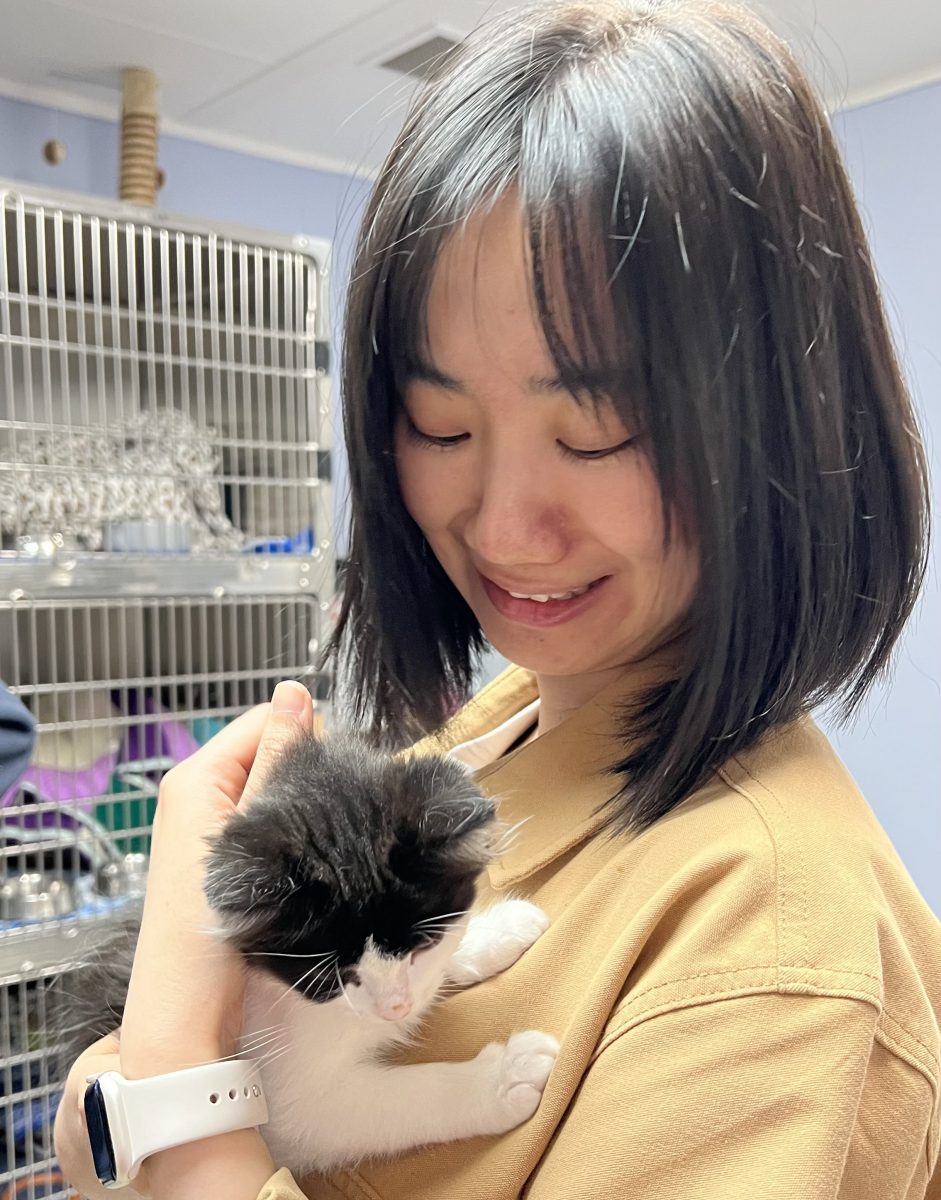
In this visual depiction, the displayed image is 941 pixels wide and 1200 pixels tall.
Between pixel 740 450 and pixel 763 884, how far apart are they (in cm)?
24

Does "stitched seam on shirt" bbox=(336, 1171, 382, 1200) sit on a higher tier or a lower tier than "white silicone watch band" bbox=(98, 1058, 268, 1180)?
lower

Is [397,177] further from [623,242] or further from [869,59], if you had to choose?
[869,59]

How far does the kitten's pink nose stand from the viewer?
2.17 ft

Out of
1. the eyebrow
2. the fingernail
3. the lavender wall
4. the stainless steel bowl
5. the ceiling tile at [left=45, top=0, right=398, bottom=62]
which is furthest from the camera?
the lavender wall

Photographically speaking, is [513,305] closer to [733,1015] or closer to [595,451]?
[595,451]

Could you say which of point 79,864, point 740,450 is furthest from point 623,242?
point 79,864

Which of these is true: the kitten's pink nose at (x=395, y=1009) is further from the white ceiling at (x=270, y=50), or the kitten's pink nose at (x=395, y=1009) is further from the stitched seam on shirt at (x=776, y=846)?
the white ceiling at (x=270, y=50)

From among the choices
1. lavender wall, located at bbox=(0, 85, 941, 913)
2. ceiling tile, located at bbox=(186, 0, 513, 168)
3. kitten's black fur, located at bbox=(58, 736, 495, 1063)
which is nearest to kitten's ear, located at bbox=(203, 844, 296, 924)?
kitten's black fur, located at bbox=(58, 736, 495, 1063)

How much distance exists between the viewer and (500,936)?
67cm

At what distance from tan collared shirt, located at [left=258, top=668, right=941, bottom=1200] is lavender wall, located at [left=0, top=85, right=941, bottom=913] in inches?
70.9

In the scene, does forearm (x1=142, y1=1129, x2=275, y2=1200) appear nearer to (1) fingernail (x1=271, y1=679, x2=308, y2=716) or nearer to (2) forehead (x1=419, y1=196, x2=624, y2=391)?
(1) fingernail (x1=271, y1=679, x2=308, y2=716)

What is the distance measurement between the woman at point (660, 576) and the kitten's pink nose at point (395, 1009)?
0.16ft

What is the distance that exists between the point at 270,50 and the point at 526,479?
182cm

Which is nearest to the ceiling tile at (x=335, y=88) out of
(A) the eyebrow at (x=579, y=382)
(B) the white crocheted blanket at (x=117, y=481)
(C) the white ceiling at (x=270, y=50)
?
(C) the white ceiling at (x=270, y=50)
